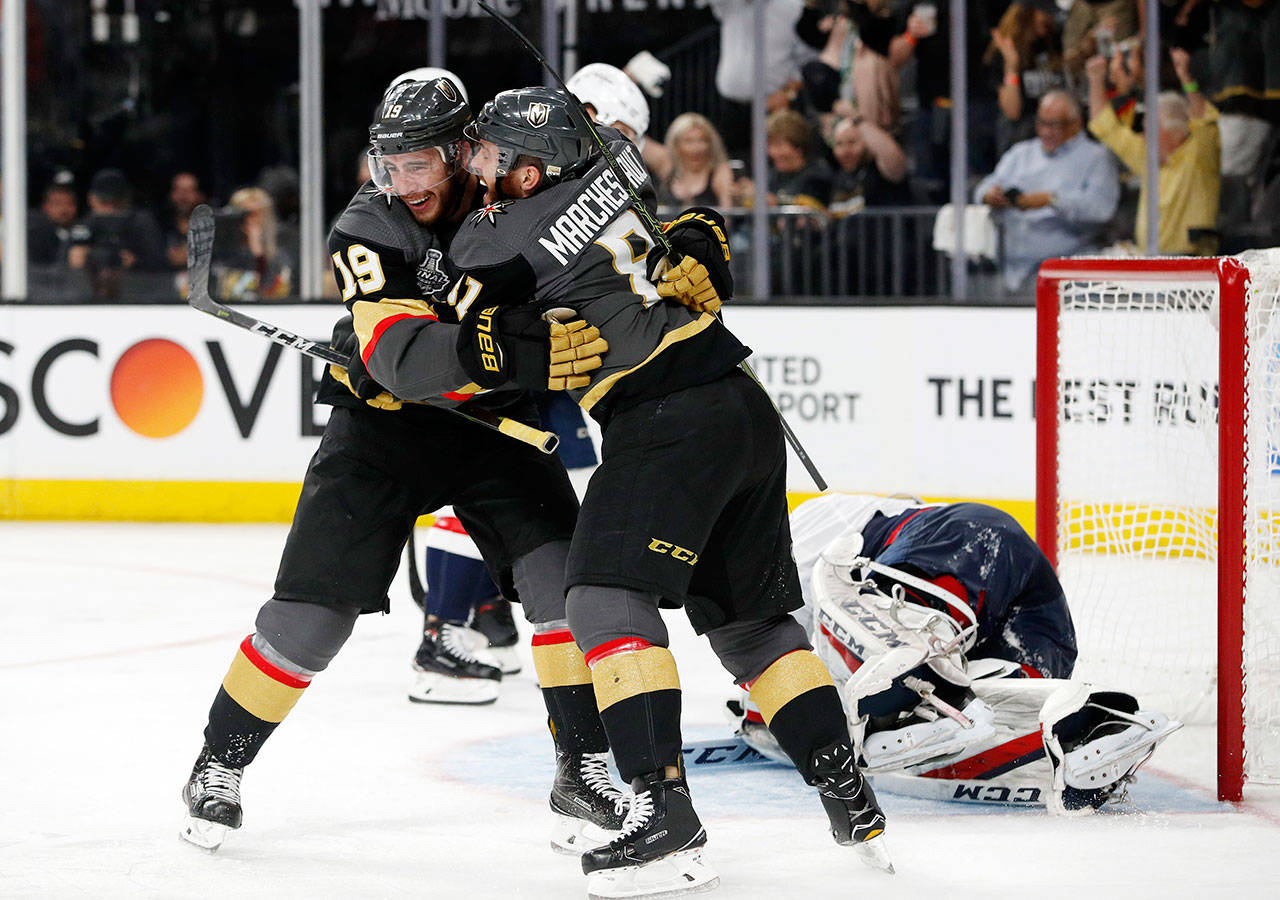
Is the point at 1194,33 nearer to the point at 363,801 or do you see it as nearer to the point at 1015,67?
the point at 1015,67

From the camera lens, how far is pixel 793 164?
669 centimetres

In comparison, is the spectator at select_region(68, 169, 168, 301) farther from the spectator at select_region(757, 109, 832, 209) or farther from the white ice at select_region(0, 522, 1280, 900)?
the white ice at select_region(0, 522, 1280, 900)

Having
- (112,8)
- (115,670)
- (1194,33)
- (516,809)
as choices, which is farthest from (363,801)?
(112,8)

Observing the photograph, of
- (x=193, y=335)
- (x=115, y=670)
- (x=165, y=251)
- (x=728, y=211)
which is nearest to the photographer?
(x=115, y=670)

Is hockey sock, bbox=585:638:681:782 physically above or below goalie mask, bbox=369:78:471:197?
below

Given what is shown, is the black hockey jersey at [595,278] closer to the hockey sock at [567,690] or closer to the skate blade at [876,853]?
the hockey sock at [567,690]

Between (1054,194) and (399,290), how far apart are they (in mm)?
4228

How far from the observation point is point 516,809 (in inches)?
114

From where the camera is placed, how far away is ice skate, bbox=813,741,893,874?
2.41 m

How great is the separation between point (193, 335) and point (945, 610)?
389cm

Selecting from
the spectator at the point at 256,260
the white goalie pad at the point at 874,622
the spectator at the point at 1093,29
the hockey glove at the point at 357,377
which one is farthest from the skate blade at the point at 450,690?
the spectator at the point at 1093,29

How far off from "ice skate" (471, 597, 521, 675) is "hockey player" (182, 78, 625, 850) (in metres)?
1.19

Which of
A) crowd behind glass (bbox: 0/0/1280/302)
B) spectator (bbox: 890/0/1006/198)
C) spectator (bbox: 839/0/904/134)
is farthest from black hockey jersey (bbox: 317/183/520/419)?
spectator (bbox: 839/0/904/134)

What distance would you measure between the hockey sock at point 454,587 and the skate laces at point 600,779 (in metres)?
1.12
